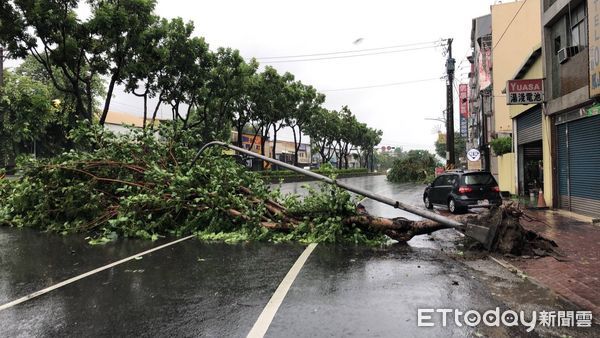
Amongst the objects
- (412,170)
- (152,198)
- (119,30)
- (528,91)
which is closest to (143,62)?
(119,30)

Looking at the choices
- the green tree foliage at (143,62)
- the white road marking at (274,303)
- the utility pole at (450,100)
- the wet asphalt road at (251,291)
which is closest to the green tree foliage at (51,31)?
the green tree foliage at (143,62)

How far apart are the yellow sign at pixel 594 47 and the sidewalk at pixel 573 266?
358 cm

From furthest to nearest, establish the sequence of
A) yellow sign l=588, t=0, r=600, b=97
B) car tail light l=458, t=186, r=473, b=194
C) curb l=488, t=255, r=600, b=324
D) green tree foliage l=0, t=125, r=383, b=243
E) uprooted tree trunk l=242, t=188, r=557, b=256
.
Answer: car tail light l=458, t=186, r=473, b=194
yellow sign l=588, t=0, r=600, b=97
green tree foliage l=0, t=125, r=383, b=243
uprooted tree trunk l=242, t=188, r=557, b=256
curb l=488, t=255, r=600, b=324

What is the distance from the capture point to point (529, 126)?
18797mm

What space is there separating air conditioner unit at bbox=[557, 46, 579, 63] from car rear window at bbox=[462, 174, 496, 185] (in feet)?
14.2

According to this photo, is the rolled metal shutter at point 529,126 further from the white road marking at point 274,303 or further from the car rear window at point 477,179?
the white road marking at point 274,303

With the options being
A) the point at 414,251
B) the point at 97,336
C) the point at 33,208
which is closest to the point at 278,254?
the point at 414,251

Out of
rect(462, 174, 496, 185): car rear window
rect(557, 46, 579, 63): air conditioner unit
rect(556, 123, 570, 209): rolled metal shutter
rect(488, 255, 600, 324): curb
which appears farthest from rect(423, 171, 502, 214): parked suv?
rect(488, 255, 600, 324): curb

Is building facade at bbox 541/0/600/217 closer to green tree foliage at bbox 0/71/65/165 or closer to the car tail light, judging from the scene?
the car tail light

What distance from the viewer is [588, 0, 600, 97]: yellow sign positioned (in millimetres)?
10789

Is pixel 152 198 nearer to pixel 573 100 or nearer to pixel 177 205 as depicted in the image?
pixel 177 205

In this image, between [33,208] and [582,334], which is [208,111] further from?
[582,334]

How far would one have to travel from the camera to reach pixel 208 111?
32.6 meters

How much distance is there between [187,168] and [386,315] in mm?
7862
